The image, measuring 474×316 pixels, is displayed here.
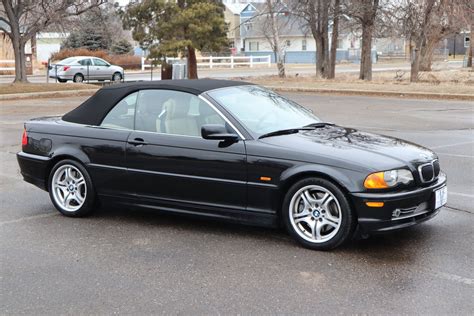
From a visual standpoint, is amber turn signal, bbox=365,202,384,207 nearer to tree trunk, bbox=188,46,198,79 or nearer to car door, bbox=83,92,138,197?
car door, bbox=83,92,138,197

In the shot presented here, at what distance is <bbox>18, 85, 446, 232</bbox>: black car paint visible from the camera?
16.3 feet

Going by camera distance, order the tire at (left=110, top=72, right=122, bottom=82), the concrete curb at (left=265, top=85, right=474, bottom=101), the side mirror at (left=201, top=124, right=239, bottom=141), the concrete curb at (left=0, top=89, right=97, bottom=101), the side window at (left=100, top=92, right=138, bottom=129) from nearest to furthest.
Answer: the side mirror at (left=201, top=124, right=239, bottom=141)
the side window at (left=100, top=92, right=138, bottom=129)
the concrete curb at (left=265, top=85, right=474, bottom=101)
the concrete curb at (left=0, top=89, right=97, bottom=101)
the tire at (left=110, top=72, right=122, bottom=82)

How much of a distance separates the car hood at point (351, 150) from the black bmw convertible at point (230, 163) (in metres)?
0.01

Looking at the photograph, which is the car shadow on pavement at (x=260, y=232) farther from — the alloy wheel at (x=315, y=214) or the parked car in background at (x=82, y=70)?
the parked car in background at (x=82, y=70)

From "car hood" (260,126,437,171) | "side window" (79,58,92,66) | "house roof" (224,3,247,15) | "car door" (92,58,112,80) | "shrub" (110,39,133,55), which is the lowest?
"car hood" (260,126,437,171)

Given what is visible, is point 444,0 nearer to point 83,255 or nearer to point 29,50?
point 83,255

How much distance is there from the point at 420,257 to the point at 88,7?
25.4 m

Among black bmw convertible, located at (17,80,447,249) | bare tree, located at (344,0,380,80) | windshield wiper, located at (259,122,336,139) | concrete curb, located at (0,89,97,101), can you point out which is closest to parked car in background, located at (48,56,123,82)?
concrete curb, located at (0,89,97,101)

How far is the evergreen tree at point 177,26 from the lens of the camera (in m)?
28.7

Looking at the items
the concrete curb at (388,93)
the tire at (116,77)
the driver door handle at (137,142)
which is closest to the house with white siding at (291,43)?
the tire at (116,77)

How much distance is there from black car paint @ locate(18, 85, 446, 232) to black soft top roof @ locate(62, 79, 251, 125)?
13 cm

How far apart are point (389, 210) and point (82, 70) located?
3265 cm

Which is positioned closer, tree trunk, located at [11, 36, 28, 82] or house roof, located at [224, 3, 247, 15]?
tree trunk, located at [11, 36, 28, 82]

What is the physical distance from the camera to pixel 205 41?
2942 centimetres
